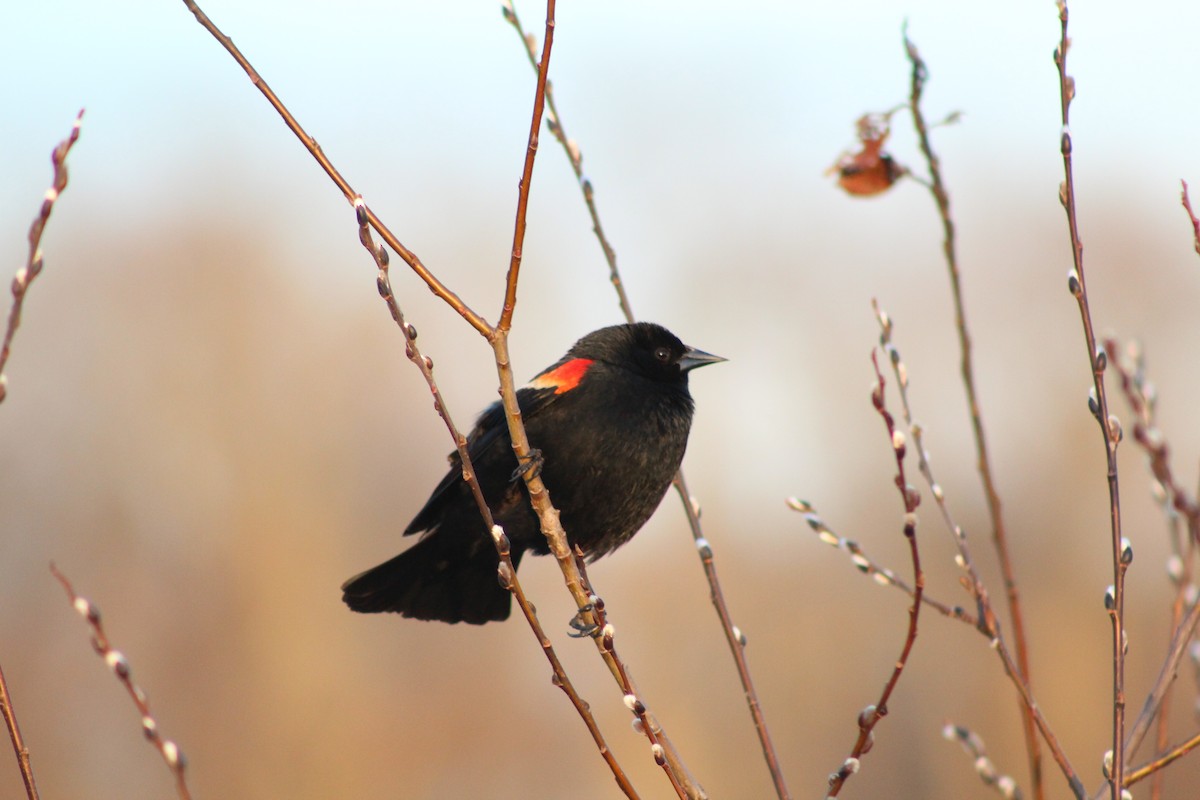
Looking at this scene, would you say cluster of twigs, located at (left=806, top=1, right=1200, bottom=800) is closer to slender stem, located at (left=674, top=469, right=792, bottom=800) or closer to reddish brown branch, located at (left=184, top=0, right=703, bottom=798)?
slender stem, located at (left=674, top=469, right=792, bottom=800)

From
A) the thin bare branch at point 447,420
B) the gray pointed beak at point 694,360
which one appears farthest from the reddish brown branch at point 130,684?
the gray pointed beak at point 694,360

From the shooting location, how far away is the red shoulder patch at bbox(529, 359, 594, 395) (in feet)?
10.7

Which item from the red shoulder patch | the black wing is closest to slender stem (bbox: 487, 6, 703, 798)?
the black wing

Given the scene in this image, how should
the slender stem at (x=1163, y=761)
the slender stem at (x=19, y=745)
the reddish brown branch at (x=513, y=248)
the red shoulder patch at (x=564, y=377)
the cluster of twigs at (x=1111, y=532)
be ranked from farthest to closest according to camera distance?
the red shoulder patch at (x=564, y=377) → the reddish brown branch at (x=513, y=248) → the slender stem at (x=1163, y=761) → the cluster of twigs at (x=1111, y=532) → the slender stem at (x=19, y=745)

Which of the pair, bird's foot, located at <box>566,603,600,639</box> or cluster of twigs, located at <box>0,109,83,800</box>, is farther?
bird's foot, located at <box>566,603,600,639</box>

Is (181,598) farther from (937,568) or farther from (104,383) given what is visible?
(937,568)

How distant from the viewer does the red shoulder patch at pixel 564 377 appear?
3262 mm

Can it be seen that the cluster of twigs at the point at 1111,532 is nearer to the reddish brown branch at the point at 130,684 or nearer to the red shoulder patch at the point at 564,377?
the reddish brown branch at the point at 130,684

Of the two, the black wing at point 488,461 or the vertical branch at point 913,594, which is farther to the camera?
the black wing at point 488,461

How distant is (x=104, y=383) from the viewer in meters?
17.2

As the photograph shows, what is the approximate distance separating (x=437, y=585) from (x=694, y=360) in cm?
113

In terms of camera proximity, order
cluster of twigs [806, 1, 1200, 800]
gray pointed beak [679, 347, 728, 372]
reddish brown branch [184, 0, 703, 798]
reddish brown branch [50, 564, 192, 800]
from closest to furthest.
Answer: reddish brown branch [50, 564, 192, 800] → cluster of twigs [806, 1, 1200, 800] → reddish brown branch [184, 0, 703, 798] → gray pointed beak [679, 347, 728, 372]

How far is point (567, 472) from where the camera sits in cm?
300

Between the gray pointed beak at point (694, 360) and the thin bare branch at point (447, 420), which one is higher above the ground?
the gray pointed beak at point (694, 360)
